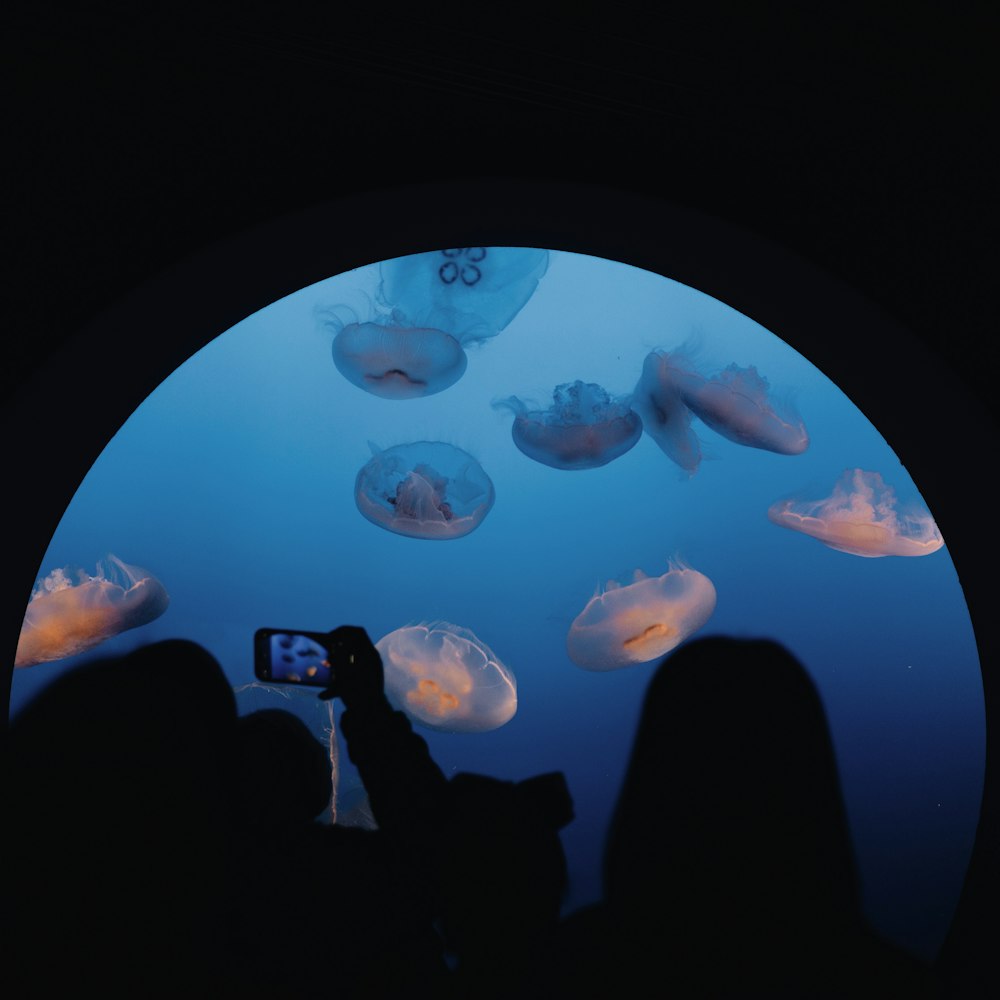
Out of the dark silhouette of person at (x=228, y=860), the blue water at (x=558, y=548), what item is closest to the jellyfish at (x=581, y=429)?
the blue water at (x=558, y=548)

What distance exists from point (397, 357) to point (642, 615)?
104 inches

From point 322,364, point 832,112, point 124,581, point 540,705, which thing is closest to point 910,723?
point 540,705

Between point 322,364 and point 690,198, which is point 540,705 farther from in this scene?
point 690,198

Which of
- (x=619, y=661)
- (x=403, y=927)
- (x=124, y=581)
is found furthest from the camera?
(x=619, y=661)

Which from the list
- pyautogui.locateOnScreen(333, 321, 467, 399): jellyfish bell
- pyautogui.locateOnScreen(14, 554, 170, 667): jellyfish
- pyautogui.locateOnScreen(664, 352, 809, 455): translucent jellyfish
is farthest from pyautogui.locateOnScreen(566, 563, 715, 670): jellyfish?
pyautogui.locateOnScreen(14, 554, 170, 667): jellyfish

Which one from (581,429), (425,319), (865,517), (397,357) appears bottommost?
(865,517)

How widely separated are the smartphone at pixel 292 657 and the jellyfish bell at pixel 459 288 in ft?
13.9

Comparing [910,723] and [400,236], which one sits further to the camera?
[910,723]

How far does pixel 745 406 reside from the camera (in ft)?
17.7

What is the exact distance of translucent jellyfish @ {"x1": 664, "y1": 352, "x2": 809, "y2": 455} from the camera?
5.24 metres

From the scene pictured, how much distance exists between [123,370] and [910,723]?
950cm

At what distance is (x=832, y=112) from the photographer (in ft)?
6.34

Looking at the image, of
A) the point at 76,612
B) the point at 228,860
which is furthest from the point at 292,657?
the point at 76,612

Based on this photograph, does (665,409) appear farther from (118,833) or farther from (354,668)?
(118,833)
